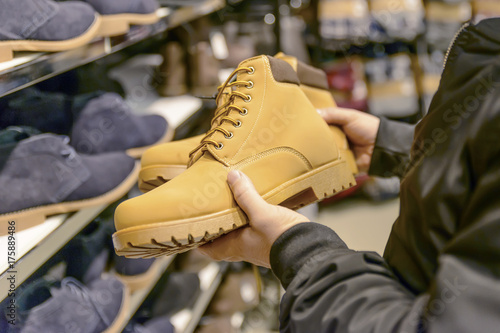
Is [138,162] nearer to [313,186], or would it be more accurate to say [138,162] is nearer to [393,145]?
[313,186]

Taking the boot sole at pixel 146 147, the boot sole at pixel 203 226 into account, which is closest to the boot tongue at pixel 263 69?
the boot sole at pixel 203 226

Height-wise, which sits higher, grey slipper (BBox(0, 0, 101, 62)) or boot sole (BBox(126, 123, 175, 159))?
grey slipper (BBox(0, 0, 101, 62))

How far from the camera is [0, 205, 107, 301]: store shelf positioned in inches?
31.0

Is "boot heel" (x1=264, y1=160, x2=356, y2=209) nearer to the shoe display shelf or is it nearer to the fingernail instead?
the fingernail

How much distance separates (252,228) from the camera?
776mm

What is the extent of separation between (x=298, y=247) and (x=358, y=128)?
51 cm

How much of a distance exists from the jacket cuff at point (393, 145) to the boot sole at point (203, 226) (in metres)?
0.16

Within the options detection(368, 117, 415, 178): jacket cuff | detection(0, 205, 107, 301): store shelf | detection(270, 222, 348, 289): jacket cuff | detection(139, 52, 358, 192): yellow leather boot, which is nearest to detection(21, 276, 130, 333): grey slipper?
detection(0, 205, 107, 301): store shelf

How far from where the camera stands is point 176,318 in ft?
5.36

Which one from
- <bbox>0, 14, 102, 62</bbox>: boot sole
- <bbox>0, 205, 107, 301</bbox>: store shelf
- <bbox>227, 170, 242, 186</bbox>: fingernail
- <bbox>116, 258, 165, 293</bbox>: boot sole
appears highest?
<bbox>0, 14, 102, 62</bbox>: boot sole

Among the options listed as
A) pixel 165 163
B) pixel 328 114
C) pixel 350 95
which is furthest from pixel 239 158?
pixel 350 95

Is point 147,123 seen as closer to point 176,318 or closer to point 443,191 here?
point 176,318

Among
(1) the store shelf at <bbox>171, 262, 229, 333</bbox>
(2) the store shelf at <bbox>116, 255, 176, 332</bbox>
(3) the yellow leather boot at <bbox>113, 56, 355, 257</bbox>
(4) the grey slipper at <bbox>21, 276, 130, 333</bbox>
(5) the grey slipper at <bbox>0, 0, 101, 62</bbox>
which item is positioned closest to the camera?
(3) the yellow leather boot at <bbox>113, 56, 355, 257</bbox>

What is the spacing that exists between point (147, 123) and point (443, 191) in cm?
108
